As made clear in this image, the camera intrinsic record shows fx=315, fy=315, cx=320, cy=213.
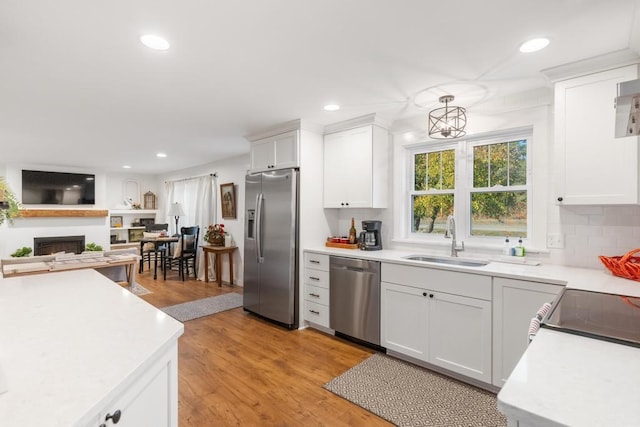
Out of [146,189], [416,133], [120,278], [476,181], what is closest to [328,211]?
[416,133]

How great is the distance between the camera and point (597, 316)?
129 cm

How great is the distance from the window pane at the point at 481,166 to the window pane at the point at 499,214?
0.12 metres

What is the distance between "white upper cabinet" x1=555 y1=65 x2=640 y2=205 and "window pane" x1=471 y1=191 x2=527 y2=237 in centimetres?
61

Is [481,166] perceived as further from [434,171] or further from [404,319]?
[404,319]

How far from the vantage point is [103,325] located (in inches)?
48.3

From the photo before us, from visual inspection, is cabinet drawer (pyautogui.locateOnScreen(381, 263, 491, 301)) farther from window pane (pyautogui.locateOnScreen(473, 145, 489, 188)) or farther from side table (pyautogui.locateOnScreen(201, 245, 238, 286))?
side table (pyautogui.locateOnScreen(201, 245, 238, 286))

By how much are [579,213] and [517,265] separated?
23.7 inches

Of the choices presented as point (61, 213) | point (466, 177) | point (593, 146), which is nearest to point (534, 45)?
point (593, 146)

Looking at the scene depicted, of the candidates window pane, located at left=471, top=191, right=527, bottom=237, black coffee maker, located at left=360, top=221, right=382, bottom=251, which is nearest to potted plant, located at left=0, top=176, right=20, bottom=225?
black coffee maker, located at left=360, top=221, right=382, bottom=251

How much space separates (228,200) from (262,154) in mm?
2091

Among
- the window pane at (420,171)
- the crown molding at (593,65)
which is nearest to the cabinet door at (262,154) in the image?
the window pane at (420,171)

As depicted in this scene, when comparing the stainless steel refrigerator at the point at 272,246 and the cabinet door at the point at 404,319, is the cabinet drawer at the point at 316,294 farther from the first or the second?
the cabinet door at the point at 404,319

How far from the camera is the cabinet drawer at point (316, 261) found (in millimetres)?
3377

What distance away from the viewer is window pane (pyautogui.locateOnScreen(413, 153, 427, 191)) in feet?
11.3
